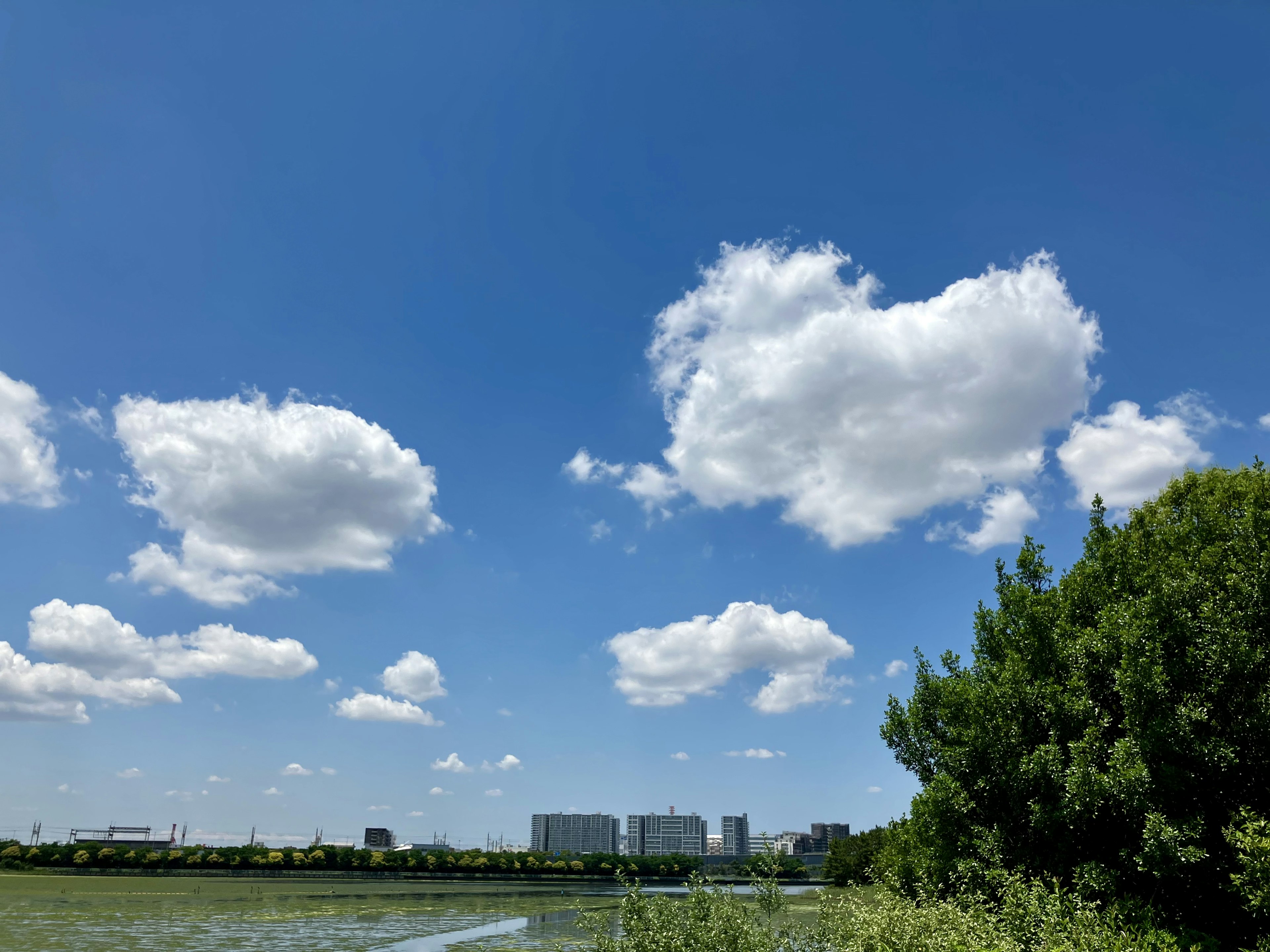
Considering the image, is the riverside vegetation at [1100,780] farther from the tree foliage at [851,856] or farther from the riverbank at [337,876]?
the riverbank at [337,876]

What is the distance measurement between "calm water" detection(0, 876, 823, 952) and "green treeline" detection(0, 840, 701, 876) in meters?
13.4

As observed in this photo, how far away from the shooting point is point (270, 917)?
203 ft

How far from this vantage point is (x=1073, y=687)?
24.0m

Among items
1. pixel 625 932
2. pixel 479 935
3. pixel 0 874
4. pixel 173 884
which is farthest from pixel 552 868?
pixel 625 932

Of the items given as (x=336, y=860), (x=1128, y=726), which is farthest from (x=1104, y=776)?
(x=336, y=860)

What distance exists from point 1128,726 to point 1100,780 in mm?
1742

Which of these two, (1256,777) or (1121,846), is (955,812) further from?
(1256,777)

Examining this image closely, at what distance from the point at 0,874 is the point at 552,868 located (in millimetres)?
88433

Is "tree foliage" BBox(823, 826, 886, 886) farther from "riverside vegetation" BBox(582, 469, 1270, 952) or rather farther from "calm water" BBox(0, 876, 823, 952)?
"riverside vegetation" BBox(582, 469, 1270, 952)

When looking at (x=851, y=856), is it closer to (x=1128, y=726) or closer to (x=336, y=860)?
(x=336, y=860)

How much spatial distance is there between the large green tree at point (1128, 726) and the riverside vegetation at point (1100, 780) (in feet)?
0.19

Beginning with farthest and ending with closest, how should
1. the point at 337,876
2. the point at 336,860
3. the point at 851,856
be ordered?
1. the point at 336,860
2. the point at 337,876
3. the point at 851,856

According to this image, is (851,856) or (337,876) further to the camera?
(337,876)

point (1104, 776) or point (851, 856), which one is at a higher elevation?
point (1104, 776)
